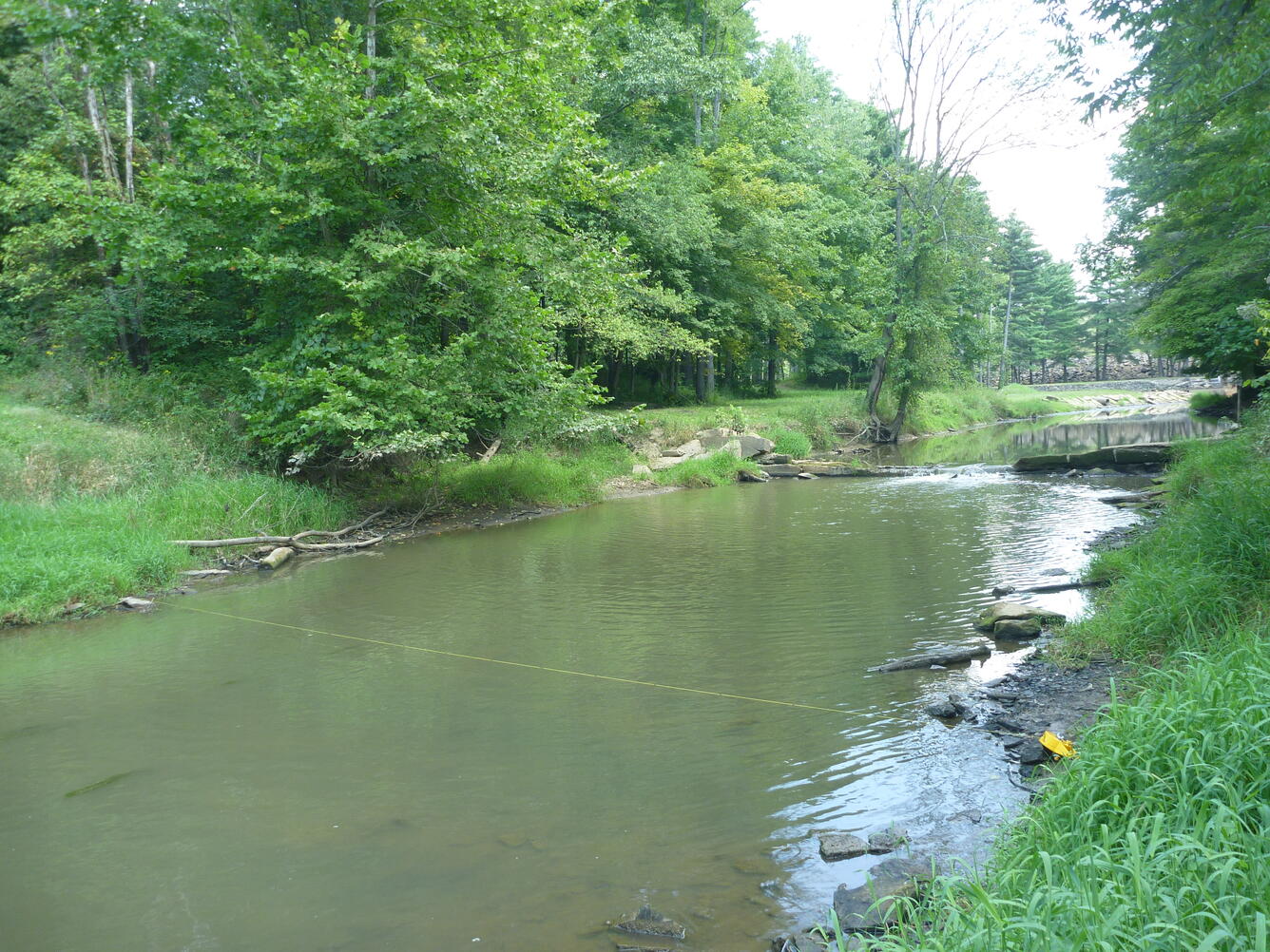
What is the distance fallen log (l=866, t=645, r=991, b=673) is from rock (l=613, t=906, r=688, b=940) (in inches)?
148

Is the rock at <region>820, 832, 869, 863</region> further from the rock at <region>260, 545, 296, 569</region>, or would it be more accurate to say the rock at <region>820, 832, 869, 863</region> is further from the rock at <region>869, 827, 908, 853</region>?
the rock at <region>260, 545, 296, 569</region>

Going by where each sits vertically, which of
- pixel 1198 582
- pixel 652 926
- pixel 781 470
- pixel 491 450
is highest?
pixel 491 450

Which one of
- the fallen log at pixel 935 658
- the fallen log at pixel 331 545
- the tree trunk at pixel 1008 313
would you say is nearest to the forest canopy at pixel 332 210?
the fallen log at pixel 331 545

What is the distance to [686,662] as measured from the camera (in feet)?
24.8

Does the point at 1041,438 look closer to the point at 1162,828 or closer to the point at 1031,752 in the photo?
the point at 1031,752

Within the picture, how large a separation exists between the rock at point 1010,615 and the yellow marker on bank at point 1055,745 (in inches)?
118

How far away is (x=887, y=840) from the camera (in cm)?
433

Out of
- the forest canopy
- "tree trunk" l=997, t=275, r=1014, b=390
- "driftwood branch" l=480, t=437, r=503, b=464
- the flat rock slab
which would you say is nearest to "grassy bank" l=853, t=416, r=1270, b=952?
the forest canopy

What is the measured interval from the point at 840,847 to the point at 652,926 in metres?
1.12

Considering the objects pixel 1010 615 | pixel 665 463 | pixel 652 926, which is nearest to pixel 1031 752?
pixel 652 926

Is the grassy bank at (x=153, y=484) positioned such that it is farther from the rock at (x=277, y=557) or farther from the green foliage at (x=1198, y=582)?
the green foliage at (x=1198, y=582)

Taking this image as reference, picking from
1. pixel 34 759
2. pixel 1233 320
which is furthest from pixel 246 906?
pixel 1233 320

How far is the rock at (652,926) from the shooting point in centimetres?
369

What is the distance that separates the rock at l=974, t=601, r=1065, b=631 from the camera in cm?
791
